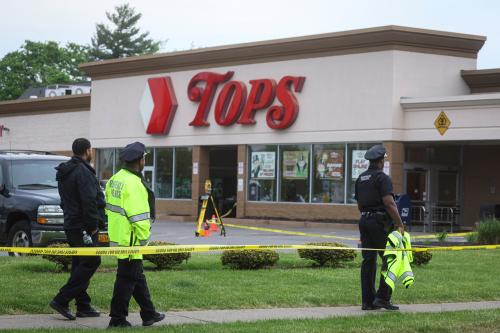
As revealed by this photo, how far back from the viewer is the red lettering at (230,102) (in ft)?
117

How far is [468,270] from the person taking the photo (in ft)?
51.7

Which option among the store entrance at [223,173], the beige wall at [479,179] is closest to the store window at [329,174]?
the beige wall at [479,179]

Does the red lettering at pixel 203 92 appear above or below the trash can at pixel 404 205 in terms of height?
above

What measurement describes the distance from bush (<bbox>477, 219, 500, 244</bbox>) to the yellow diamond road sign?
8889 millimetres

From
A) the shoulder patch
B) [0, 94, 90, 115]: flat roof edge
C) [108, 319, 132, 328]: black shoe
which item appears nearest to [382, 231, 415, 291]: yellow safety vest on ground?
the shoulder patch

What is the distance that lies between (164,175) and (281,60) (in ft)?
27.2

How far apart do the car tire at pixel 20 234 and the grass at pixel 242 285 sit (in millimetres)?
749

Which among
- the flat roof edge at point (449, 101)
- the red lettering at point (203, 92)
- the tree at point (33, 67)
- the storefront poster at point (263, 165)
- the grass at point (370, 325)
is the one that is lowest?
the grass at point (370, 325)

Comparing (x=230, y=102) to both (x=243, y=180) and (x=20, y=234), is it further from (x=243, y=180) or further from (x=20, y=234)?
(x=20, y=234)

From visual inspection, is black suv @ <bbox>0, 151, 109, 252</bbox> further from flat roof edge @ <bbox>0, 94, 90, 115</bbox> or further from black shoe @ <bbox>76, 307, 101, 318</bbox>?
flat roof edge @ <bbox>0, 94, 90, 115</bbox>

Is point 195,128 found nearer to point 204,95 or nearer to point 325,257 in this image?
point 204,95

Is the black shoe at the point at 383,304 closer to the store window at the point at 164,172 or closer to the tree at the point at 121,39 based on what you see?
the store window at the point at 164,172

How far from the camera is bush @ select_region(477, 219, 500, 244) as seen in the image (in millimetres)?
21469

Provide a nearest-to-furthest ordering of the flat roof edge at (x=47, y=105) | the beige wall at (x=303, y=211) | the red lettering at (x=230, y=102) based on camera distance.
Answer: the beige wall at (x=303, y=211), the red lettering at (x=230, y=102), the flat roof edge at (x=47, y=105)
